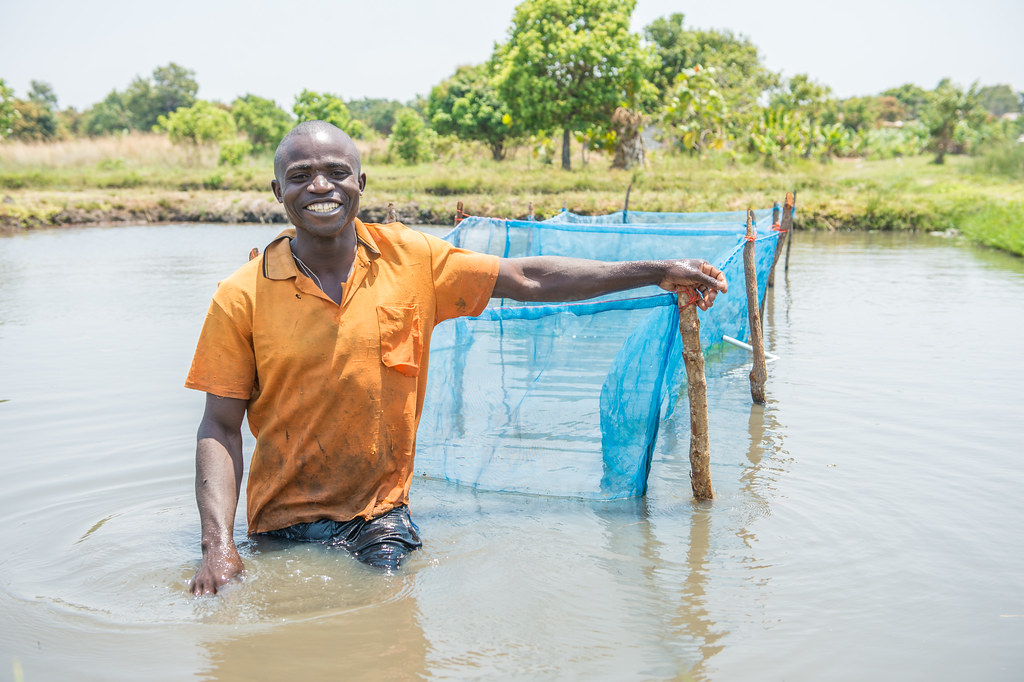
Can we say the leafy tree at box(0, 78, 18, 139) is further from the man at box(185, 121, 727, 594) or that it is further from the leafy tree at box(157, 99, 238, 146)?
the man at box(185, 121, 727, 594)

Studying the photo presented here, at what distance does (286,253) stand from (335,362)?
376 millimetres

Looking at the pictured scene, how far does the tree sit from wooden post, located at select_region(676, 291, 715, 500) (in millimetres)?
22141

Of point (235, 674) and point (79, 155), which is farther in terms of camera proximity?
point (79, 155)

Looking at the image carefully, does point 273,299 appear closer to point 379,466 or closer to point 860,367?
point 379,466

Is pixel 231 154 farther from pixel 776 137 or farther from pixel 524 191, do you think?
pixel 776 137

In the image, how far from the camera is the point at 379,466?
8.79ft

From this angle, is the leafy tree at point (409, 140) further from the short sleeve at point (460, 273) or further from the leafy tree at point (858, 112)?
the short sleeve at point (460, 273)

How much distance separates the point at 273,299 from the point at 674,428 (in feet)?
10.2

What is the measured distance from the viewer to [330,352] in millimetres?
2533

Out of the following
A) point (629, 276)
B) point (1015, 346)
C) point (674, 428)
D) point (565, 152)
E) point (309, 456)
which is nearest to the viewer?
point (309, 456)

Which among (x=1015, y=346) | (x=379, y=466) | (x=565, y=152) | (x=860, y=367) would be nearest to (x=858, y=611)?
(x=379, y=466)

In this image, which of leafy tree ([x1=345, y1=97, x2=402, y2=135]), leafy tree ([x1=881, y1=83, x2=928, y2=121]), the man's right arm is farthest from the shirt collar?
leafy tree ([x1=881, y1=83, x2=928, y2=121])

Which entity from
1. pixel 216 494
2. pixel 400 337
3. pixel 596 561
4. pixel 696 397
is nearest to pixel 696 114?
pixel 696 397

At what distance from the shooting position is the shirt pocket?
260cm
